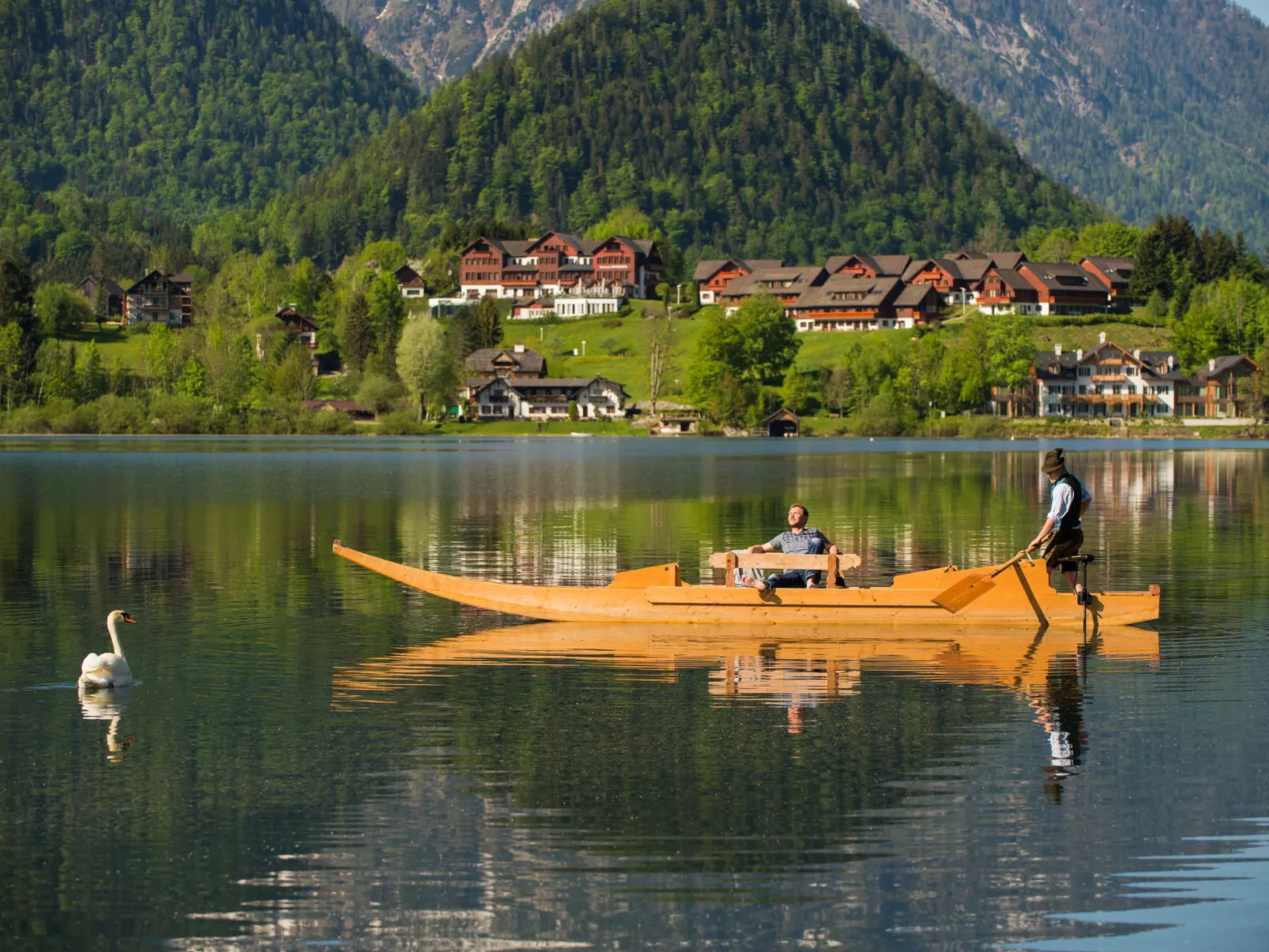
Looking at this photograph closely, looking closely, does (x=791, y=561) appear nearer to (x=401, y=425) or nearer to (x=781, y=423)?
(x=781, y=423)

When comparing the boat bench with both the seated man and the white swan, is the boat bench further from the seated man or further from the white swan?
the white swan

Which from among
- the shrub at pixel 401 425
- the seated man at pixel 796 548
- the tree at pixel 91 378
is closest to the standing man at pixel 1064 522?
the seated man at pixel 796 548

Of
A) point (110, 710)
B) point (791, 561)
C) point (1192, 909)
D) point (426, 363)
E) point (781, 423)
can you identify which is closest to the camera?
point (1192, 909)

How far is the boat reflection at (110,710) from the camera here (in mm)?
21125

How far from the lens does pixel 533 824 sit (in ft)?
57.5

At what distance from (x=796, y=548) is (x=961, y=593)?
321 cm

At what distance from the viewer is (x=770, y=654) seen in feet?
94.1

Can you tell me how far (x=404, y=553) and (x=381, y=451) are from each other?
91527mm

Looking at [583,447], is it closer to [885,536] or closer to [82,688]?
[885,536]

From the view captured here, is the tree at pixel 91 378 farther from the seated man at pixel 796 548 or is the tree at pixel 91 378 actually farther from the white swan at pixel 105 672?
the white swan at pixel 105 672

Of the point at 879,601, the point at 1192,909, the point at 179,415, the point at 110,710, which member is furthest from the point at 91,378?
the point at 1192,909

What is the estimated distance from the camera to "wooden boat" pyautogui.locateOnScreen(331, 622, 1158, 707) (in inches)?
1021

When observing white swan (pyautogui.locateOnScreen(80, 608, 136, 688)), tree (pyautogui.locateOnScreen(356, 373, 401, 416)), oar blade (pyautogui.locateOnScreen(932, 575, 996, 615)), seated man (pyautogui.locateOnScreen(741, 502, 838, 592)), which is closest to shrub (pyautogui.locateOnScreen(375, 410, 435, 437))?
tree (pyautogui.locateOnScreen(356, 373, 401, 416))

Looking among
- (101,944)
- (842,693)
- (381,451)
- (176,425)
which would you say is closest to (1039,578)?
(842,693)
